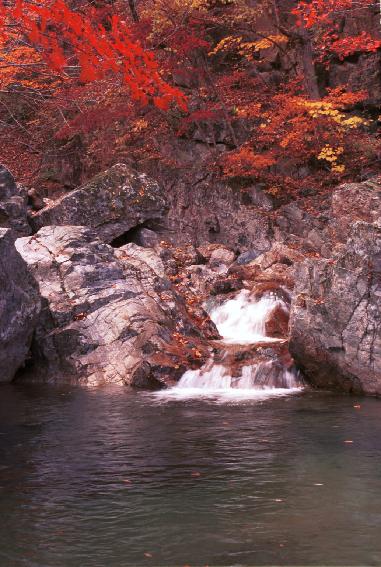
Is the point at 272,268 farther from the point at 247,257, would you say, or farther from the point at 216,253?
the point at 216,253

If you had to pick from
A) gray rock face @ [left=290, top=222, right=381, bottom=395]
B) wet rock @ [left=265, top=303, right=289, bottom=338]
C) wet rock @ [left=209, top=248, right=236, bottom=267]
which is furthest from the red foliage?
Answer: wet rock @ [left=209, top=248, right=236, bottom=267]

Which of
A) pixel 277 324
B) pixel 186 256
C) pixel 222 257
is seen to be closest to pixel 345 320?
pixel 277 324

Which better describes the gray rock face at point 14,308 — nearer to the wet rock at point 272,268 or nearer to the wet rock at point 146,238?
the wet rock at point 272,268

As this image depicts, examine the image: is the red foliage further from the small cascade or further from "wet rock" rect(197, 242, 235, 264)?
"wet rock" rect(197, 242, 235, 264)

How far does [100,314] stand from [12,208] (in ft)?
22.5

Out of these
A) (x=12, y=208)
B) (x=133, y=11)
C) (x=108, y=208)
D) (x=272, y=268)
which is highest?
(x=133, y=11)

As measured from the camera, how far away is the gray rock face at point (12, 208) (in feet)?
68.0

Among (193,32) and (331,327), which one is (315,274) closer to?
(331,327)

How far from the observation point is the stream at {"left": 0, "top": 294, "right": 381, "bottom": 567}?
604 cm

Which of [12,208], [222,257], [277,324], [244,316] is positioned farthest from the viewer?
[222,257]

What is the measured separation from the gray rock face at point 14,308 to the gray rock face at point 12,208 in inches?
232

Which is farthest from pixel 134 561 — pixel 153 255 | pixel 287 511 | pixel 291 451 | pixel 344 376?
pixel 153 255

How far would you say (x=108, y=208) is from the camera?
21.5 metres

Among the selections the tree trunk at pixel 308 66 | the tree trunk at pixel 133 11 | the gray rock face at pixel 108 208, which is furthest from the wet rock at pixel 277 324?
the tree trunk at pixel 133 11
